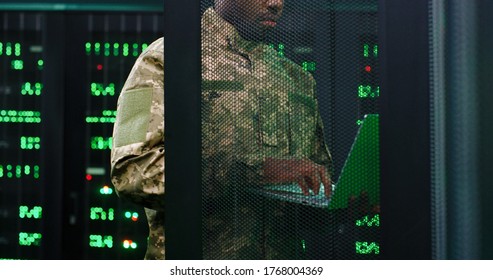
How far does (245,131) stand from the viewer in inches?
37.1

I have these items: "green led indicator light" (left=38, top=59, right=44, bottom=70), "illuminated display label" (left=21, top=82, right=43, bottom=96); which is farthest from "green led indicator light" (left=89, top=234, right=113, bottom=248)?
"green led indicator light" (left=38, top=59, right=44, bottom=70)

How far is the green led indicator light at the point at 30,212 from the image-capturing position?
291cm

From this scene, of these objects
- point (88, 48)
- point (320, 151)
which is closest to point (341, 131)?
point (320, 151)

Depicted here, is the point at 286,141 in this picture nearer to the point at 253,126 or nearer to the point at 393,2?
the point at 253,126

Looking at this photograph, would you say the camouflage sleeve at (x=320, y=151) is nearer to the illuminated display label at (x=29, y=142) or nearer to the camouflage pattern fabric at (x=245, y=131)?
the camouflage pattern fabric at (x=245, y=131)

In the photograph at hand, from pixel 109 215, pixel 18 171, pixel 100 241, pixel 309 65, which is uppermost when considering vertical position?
pixel 309 65

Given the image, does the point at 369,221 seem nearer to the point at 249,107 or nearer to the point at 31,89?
the point at 249,107

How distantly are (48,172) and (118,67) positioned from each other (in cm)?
60

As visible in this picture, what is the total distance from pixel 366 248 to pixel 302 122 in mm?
214

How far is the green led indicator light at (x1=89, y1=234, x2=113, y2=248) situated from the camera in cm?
291

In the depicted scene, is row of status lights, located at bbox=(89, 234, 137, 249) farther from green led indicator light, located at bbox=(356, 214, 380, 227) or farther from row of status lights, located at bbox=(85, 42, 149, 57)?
green led indicator light, located at bbox=(356, 214, 380, 227)

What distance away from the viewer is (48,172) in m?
2.89

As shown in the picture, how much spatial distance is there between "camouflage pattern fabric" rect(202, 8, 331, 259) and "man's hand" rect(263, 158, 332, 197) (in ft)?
0.04

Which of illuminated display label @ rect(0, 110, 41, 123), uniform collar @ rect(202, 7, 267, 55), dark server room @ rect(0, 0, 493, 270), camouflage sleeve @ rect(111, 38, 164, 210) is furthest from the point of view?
illuminated display label @ rect(0, 110, 41, 123)
